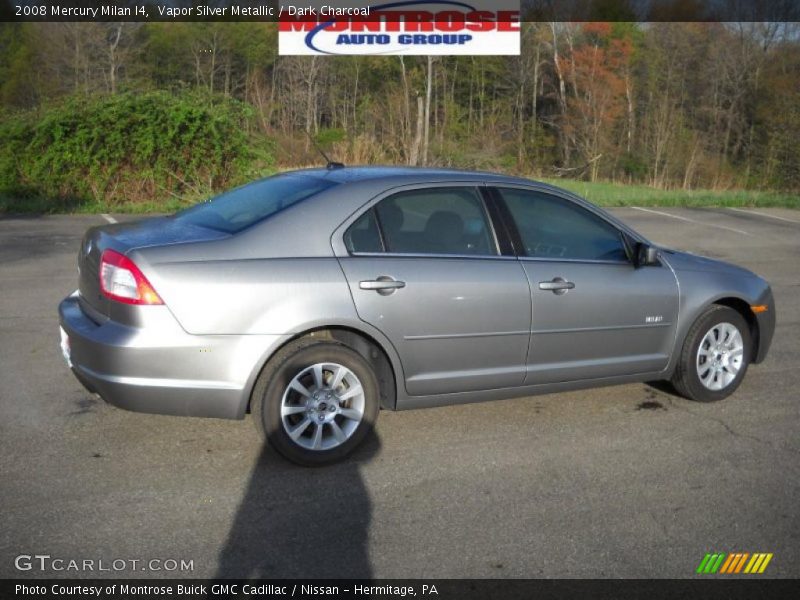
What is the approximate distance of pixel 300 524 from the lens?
416cm

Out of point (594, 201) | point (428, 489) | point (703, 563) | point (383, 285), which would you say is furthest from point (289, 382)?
point (594, 201)

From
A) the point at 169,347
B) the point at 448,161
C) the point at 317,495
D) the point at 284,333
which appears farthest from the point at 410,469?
the point at 448,161

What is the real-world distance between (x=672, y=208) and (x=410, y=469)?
58.6ft

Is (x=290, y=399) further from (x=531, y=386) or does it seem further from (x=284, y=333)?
(x=531, y=386)

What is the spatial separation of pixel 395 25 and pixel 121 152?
37.2 ft

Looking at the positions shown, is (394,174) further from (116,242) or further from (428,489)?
(428,489)

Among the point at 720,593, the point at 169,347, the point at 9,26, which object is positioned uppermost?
the point at 9,26

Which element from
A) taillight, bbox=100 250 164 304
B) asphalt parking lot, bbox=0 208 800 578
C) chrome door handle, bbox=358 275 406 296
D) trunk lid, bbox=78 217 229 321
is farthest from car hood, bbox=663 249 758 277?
taillight, bbox=100 250 164 304

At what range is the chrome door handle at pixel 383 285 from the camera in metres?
4.86

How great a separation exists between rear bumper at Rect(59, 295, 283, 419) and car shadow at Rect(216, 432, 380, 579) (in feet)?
1.45

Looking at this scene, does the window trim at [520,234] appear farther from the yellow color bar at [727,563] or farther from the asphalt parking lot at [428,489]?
the yellow color bar at [727,563]

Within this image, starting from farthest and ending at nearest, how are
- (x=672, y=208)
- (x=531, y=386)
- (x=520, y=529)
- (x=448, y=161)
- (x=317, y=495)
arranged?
(x=448, y=161)
(x=672, y=208)
(x=531, y=386)
(x=317, y=495)
(x=520, y=529)

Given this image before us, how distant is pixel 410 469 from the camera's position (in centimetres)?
485

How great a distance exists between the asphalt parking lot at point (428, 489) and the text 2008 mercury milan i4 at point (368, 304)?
0.99 feet
